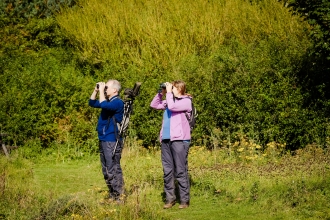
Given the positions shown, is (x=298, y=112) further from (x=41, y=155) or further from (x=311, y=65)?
(x=41, y=155)

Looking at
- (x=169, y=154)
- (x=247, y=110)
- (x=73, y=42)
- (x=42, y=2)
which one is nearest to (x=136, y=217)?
(x=169, y=154)

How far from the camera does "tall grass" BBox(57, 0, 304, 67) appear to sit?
1498 centimetres

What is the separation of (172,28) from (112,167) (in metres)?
7.41

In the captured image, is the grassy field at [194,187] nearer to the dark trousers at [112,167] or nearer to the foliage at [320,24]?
the dark trousers at [112,167]

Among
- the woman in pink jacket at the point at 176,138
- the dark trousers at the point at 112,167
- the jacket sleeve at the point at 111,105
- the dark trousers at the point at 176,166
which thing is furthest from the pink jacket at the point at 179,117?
the dark trousers at the point at 112,167

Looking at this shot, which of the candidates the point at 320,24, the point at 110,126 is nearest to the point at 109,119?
the point at 110,126

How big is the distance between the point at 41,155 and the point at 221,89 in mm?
4116

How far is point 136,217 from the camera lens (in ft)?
25.1

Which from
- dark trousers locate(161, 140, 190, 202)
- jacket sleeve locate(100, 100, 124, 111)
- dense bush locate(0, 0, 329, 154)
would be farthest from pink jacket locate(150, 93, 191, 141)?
dense bush locate(0, 0, 329, 154)

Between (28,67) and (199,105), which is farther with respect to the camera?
(28,67)

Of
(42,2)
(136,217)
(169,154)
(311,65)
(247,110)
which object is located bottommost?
(136,217)

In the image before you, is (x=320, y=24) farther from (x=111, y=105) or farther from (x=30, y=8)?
(x=30, y=8)

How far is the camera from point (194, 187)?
9.78 meters

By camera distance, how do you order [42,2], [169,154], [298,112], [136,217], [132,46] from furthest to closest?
[42,2], [132,46], [298,112], [169,154], [136,217]
